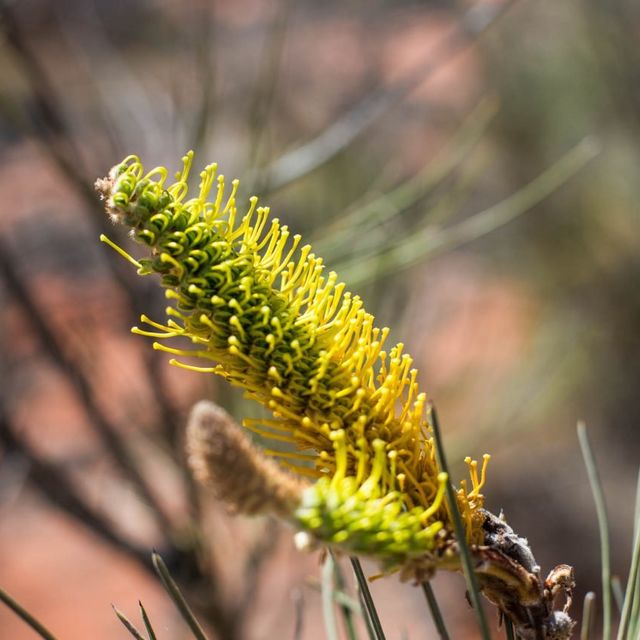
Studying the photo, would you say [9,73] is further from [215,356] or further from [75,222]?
[215,356]

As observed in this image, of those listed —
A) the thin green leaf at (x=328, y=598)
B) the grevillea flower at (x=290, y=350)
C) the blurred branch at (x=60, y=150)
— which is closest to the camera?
the grevillea flower at (x=290, y=350)

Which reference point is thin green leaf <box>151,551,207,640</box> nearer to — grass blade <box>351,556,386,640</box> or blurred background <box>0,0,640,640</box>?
grass blade <box>351,556,386,640</box>

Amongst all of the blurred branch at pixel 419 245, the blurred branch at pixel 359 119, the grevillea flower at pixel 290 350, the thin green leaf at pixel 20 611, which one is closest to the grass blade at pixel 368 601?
the grevillea flower at pixel 290 350

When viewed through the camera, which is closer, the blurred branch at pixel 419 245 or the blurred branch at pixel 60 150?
the blurred branch at pixel 419 245

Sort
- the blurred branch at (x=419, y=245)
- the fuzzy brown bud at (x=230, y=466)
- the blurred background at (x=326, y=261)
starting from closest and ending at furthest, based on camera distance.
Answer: the fuzzy brown bud at (x=230, y=466) → the blurred branch at (x=419, y=245) → the blurred background at (x=326, y=261)

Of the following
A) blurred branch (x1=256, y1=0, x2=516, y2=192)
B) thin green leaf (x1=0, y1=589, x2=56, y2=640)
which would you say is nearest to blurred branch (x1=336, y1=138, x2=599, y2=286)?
blurred branch (x1=256, y1=0, x2=516, y2=192)

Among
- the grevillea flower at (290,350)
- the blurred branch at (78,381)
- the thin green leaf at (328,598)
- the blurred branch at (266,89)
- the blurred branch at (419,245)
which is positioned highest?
the blurred branch at (266,89)

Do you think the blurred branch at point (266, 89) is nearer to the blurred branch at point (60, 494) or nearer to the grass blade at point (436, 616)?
the blurred branch at point (60, 494)
